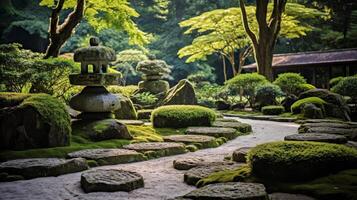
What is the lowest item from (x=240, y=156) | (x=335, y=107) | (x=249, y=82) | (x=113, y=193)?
(x=113, y=193)

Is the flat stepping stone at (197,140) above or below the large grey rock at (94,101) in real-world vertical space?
below

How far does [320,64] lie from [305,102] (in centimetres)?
1154

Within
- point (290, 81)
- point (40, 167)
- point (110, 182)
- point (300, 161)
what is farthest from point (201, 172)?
point (290, 81)

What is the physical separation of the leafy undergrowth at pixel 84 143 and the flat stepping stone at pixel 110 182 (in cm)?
200

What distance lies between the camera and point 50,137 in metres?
7.29

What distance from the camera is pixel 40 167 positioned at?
5.70 m

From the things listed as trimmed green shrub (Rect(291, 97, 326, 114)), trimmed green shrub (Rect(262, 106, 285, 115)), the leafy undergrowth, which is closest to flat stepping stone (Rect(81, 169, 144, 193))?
the leafy undergrowth

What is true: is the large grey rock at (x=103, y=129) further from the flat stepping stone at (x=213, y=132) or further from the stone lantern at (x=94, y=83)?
the flat stepping stone at (x=213, y=132)

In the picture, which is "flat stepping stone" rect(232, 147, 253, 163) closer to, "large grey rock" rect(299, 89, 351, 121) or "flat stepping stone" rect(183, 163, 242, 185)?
"flat stepping stone" rect(183, 163, 242, 185)

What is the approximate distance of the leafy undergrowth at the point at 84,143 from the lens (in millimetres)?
6680

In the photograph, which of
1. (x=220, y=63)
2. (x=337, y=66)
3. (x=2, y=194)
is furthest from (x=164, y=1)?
(x=2, y=194)

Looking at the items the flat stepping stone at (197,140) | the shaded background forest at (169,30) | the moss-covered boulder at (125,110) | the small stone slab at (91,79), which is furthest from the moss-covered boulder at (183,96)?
the shaded background forest at (169,30)

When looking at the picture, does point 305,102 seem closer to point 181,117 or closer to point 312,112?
point 312,112

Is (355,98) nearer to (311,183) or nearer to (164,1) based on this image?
(311,183)
